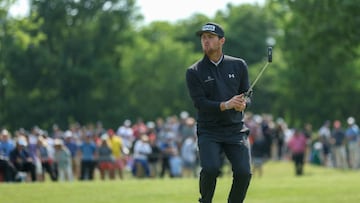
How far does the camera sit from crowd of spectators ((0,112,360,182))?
29958mm

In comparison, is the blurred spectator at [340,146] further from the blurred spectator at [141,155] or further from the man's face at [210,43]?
the man's face at [210,43]

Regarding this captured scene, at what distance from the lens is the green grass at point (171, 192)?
20594 mm

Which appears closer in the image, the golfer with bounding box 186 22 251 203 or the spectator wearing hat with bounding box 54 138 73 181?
the golfer with bounding box 186 22 251 203

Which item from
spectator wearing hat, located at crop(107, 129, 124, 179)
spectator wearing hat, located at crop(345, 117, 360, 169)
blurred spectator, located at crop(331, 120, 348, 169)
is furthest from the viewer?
blurred spectator, located at crop(331, 120, 348, 169)

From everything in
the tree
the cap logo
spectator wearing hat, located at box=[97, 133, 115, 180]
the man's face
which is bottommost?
spectator wearing hat, located at box=[97, 133, 115, 180]

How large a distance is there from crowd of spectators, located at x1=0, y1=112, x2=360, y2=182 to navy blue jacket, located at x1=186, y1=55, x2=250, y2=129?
634 inches

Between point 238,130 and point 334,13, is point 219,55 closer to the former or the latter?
point 238,130

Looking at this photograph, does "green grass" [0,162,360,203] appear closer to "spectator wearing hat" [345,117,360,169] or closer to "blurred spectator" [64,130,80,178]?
"blurred spectator" [64,130,80,178]

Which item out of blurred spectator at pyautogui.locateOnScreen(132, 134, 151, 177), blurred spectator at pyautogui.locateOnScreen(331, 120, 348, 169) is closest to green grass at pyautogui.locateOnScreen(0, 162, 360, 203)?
blurred spectator at pyautogui.locateOnScreen(132, 134, 151, 177)

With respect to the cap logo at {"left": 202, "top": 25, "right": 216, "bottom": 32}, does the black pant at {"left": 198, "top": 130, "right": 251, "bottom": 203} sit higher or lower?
lower

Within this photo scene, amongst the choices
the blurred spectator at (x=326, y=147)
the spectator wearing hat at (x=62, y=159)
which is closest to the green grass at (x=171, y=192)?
the spectator wearing hat at (x=62, y=159)

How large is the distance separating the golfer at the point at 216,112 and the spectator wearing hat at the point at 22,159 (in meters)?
17.2

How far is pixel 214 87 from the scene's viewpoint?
1201 cm

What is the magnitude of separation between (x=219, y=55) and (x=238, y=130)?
913 mm
